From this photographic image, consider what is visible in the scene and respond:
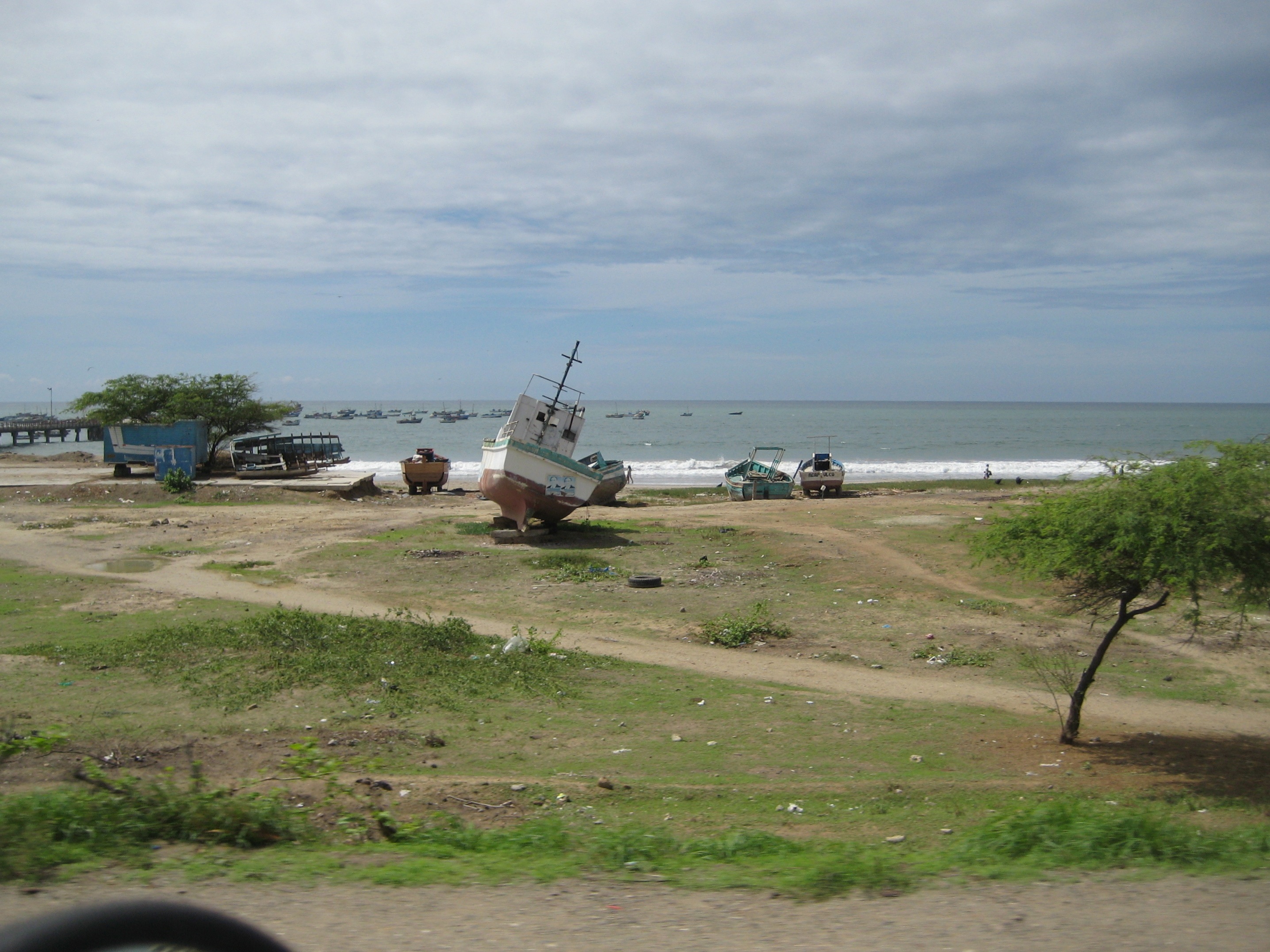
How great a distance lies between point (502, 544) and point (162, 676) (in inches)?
438

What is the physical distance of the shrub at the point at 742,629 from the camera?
12.7m

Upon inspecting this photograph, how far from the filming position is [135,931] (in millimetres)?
1890

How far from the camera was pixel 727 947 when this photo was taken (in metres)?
3.57

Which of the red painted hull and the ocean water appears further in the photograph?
the ocean water

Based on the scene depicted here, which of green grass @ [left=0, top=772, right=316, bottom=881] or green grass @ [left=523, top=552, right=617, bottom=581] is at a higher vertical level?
green grass @ [left=0, top=772, right=316, bottom=881]

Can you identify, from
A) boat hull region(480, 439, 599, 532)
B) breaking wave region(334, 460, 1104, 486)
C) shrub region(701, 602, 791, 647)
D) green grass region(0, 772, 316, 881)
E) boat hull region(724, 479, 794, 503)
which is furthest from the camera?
breaking wave region(334, 460, 1104, 486)

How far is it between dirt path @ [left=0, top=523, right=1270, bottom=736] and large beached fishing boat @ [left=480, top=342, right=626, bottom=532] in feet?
20.6

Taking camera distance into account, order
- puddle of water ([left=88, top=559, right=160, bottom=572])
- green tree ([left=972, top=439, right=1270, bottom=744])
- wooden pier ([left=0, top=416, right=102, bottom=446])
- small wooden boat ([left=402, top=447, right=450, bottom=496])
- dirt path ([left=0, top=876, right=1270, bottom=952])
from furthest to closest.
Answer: wooden pier ([left=0, top=416, right=102, bottom=446]) < small wooden boat ([left=402, top=447, right=450, bottom=496]) < puddle of water ([left=88, top=559, right=160, bottom=572]) < green tree ([left=972, top=439, right=1270, bottom=744]) < dirt path ([left=0, top=876, right=1270, bottom=952])

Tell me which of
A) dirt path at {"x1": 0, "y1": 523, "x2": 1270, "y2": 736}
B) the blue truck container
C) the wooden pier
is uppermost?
the wooden pier

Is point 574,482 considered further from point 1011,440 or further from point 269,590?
point 1011,440

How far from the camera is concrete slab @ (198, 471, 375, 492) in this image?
3195cm

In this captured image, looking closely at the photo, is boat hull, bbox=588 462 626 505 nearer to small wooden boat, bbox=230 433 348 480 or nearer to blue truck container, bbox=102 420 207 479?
small wooden boat, bbox=230 433 348 480

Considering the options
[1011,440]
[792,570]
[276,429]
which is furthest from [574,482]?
[1011,440]

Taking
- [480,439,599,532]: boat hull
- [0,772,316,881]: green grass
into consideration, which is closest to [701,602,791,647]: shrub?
[0,772,316,881]: green grass
